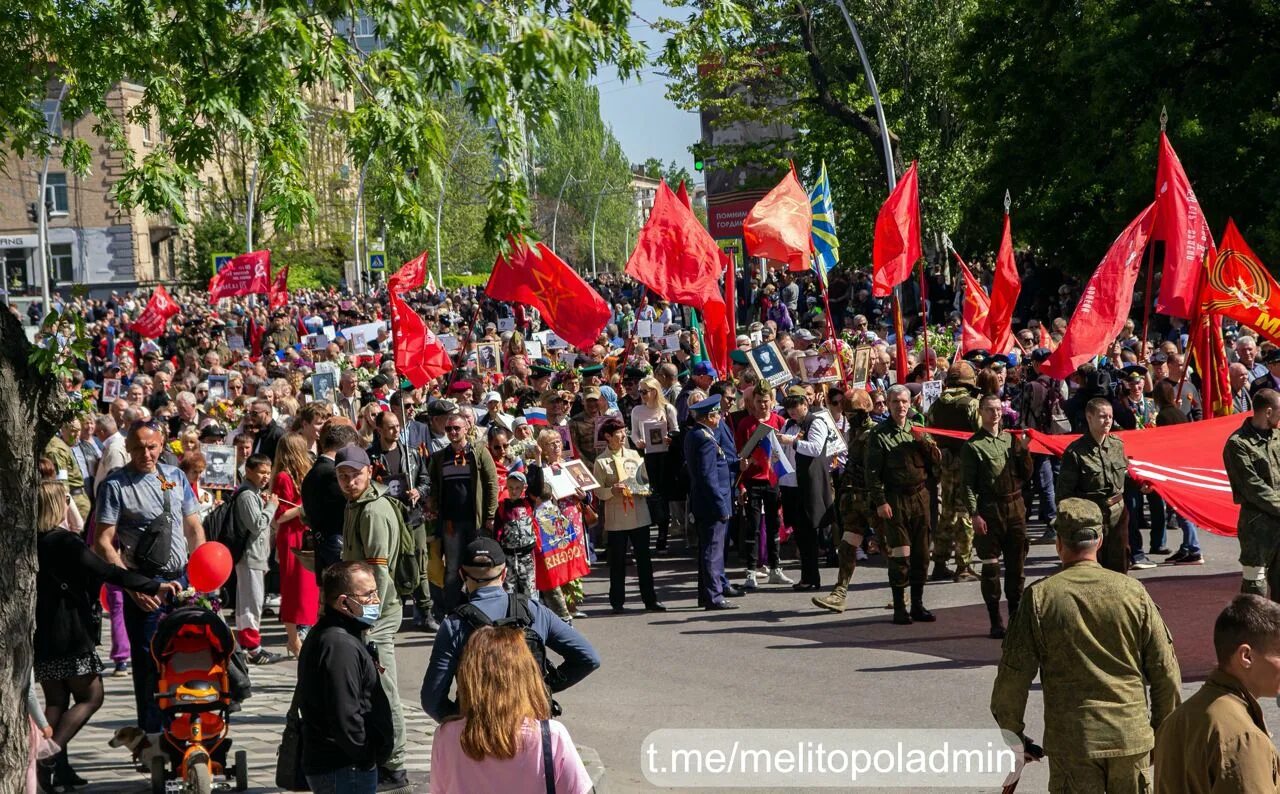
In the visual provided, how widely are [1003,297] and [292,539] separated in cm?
895

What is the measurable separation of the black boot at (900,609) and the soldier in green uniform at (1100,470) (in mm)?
2024

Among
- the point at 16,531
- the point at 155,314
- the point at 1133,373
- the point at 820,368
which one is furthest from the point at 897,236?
the point at 155,314

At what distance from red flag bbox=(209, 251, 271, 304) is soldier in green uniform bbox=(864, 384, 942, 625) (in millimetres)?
24275

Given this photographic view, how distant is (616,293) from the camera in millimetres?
50469

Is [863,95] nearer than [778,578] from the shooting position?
No

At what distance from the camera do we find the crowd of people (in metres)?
6.30

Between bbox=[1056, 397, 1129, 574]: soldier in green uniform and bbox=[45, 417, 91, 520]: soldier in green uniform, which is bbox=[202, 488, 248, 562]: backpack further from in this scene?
bbox=[1056, 397, 1129, 574]: soldier in green uniform

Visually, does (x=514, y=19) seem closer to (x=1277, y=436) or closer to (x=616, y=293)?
(x=1277, y=436)

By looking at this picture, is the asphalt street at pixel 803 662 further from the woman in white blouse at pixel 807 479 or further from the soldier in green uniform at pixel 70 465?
the soldier in green uniform at pixel 70 465

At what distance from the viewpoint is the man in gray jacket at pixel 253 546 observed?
37.9 feet

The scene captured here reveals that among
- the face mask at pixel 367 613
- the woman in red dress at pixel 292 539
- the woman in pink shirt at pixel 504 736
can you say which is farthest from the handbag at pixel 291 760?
the woman in red dress at pixel 292 539

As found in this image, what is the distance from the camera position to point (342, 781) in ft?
20.6

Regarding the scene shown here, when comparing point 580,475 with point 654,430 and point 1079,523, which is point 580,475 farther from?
point 1079,523

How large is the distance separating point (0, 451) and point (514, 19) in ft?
10.6
